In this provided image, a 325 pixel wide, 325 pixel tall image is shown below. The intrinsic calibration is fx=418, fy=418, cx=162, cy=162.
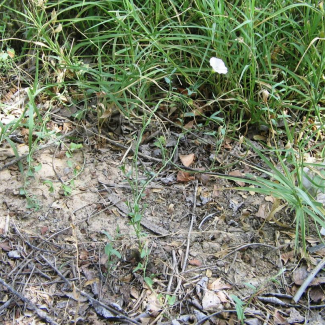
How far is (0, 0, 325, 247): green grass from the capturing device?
2074 mm

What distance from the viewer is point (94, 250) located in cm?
172

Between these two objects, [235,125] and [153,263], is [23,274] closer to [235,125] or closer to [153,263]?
[153,263]

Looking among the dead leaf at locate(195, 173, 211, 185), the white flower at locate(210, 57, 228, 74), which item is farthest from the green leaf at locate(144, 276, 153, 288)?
the white flower at locate(210, 57, 228, 74)

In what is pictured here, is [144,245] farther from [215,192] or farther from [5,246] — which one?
[5,246]

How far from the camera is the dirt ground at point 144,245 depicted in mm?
1571

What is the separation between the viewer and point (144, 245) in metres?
1.72

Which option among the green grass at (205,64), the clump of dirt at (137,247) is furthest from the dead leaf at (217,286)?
the green grass at (205,64)

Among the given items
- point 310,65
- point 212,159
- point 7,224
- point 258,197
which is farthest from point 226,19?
point 7,224

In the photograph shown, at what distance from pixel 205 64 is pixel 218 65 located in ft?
0.65

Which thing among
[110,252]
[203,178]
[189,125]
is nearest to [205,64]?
[189,125]

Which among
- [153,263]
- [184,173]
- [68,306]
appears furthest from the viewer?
[184,173]

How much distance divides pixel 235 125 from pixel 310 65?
0.47 meters

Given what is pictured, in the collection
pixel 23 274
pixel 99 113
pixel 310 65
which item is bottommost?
pixel 23 274

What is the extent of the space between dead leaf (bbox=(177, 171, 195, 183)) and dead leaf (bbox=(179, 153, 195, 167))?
6 cm
